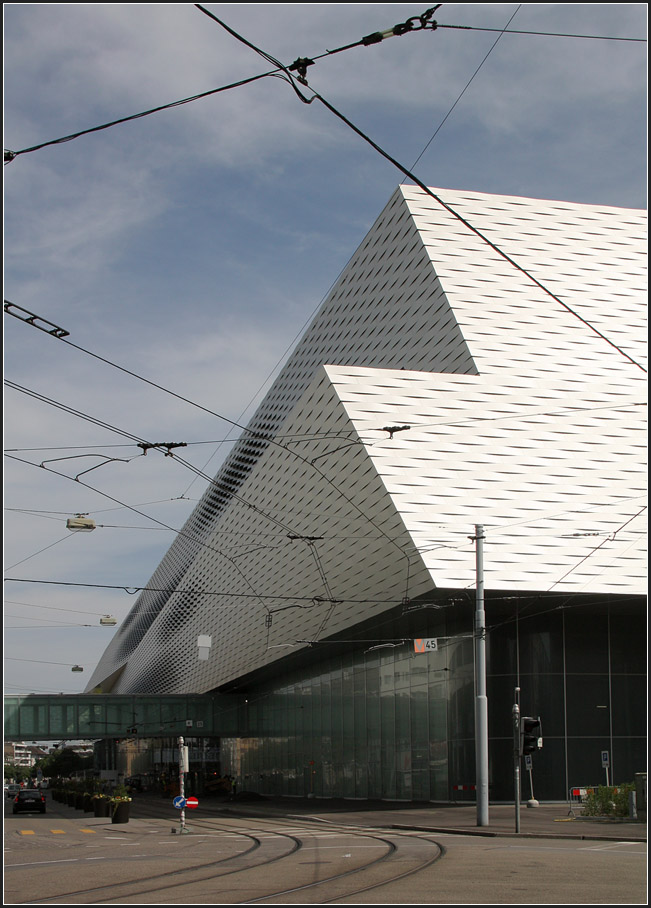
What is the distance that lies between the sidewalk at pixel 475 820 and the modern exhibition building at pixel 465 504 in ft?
10.2

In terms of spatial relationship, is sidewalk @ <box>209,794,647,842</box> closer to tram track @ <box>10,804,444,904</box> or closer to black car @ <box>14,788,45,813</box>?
tram track @ <box>10,804,444,904</box>

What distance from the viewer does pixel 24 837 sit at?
29391 millimetres

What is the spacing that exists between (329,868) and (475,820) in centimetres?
1381

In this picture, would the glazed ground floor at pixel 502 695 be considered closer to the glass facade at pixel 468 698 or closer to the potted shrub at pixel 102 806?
the glass facade at pixel 468 698

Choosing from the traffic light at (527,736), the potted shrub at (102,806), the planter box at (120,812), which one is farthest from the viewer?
the potted shrub at (102,806)

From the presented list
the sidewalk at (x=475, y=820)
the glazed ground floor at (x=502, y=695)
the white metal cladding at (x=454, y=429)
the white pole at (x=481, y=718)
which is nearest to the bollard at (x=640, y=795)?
the sidewalk at (x=475, y=820)

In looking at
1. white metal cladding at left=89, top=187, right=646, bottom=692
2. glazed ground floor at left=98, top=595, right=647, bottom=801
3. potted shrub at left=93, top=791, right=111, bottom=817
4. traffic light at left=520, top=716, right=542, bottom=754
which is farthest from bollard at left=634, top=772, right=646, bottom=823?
potted shrub at left=93, top=791, right=111, bottom=817

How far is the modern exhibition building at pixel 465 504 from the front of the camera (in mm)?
35656

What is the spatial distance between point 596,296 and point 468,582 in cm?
1660

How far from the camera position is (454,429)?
37.2 metres

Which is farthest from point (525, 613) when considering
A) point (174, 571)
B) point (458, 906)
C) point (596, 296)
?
point (174, 571)

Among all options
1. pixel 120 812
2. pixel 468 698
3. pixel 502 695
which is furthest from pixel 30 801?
pixel 502 695

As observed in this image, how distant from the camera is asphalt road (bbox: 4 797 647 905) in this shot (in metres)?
12.0

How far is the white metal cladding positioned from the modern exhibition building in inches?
3.7
